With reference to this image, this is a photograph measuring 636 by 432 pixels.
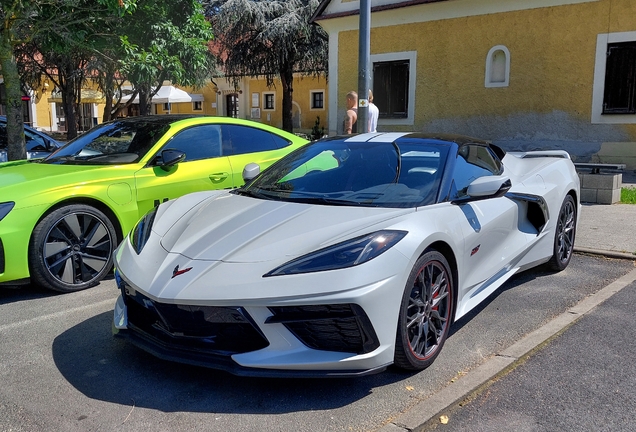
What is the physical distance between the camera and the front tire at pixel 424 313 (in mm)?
2996

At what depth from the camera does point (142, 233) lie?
3.64 m

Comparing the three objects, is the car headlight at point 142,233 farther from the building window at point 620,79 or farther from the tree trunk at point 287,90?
the tree trunk at point 287,90

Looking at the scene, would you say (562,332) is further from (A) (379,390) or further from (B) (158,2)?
(B) (158,2)

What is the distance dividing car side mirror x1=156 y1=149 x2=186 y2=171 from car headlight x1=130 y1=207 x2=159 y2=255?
1.27 meters

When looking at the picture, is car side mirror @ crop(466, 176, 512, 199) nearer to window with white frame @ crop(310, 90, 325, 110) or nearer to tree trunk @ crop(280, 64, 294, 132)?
tree trunk @ crop(280, 64, 294, 132)

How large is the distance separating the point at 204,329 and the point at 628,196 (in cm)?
875

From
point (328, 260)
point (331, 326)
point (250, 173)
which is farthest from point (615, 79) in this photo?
point (331, 326)

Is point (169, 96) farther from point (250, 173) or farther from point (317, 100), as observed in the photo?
point (250, 173)

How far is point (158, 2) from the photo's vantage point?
30.2ft

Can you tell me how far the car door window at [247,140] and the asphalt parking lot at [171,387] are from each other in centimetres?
242

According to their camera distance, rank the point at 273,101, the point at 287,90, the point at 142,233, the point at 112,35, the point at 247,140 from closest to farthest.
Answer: the point at 142,233 → the point at 247,140 → the point at 112,35 → the point at 287,90 → the point at 273,101

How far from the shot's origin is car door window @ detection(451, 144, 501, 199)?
12.5 ft

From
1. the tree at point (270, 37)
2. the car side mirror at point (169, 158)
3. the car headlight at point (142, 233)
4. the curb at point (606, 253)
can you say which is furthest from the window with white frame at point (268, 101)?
the car headlight at point (142, 233)

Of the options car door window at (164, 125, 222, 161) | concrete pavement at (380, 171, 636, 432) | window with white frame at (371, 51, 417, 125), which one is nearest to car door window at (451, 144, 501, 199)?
concrete pavement at (380, 171, 636, 432)
